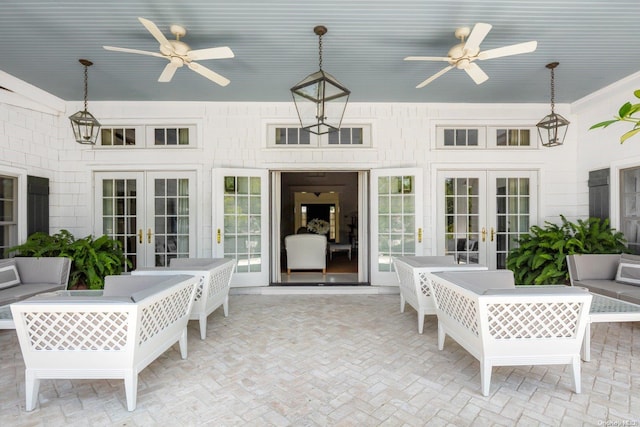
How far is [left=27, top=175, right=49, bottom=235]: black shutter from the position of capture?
483cm

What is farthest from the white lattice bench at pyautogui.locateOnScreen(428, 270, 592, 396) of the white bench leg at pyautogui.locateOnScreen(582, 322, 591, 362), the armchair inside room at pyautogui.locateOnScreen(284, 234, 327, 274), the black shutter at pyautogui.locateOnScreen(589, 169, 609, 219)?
the armchair inside room at pyautogui.locateOnScreen(284, 234, 327, 274)

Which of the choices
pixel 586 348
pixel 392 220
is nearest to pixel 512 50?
pixel 586 348

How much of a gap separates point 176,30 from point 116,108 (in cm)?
307

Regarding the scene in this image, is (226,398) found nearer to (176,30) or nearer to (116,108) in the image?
(176,30)

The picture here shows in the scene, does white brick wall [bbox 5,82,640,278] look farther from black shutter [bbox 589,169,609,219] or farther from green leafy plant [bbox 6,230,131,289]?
green leafy plant [bbox 6,230,131,289]

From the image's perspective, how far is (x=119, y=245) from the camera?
5094 mm

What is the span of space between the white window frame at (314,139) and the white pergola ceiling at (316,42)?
→ 668 mm

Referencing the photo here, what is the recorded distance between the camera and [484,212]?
5504 mm

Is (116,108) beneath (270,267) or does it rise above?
above

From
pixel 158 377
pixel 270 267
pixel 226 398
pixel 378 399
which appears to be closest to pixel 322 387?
pixel 378 399

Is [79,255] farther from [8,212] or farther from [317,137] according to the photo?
[317,137]

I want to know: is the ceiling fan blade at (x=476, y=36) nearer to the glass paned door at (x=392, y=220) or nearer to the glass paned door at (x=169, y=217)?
the glass paned door at (x=392, y=220)

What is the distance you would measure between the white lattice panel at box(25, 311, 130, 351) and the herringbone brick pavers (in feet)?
1.59

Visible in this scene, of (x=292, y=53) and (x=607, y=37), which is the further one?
(x=292, y=53)
